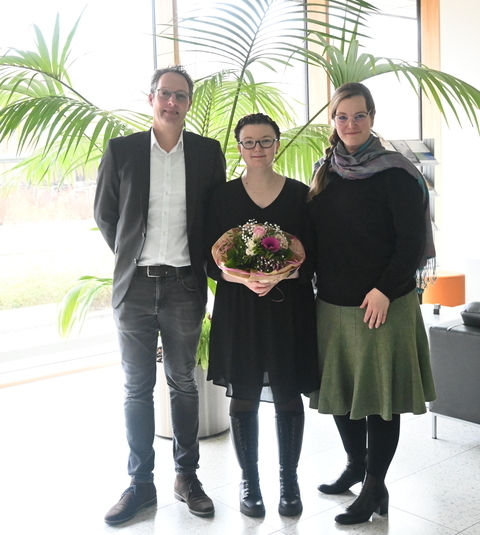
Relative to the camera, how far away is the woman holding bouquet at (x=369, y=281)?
2.41m

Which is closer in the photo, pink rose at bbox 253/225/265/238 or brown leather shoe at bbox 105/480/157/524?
pink rose at bbox 253/225/265/238

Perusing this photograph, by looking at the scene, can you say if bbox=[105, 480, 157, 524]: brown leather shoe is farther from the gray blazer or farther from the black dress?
the gray blazer

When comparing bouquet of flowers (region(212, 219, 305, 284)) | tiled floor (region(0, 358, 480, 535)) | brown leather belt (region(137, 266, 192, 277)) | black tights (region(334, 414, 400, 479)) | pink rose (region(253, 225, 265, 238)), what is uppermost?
pink rose (region(253, 225, 265, 238))

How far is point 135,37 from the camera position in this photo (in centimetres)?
523

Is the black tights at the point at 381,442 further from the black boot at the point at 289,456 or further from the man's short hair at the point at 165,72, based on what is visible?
the man's short hair at the point at 165,72

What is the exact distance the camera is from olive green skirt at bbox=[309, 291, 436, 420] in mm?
2482

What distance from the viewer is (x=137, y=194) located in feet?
8.59

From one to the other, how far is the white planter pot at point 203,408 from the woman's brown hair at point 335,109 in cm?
136

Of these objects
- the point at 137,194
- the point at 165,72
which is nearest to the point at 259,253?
the point at 137,194

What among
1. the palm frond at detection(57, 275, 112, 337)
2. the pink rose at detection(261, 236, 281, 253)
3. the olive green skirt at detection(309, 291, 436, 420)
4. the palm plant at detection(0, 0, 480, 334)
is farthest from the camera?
the palm frond at detection(57, 275, 112, 337)

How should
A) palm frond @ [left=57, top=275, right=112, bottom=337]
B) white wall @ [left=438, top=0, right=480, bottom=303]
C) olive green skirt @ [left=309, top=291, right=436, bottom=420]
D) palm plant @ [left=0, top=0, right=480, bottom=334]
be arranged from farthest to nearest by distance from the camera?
white wall @ [left=438, top=0, right=480, bottom=303]
palm frond @ [left=57, top=275, right=112, bottom=337]
palm plant @ [left=0, top=0, right=480, bottom=334]
olive green skirt @ [left=309, top=291, right=436, bottom=420]

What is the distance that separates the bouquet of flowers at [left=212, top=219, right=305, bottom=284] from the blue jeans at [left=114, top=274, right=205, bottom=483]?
10.7 inches

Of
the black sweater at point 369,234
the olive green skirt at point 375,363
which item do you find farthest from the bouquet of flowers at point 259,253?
the olive green skirt at point 375,363

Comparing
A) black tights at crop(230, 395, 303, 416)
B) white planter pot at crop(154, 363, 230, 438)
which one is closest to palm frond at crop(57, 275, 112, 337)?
white planter pot at crop(154, 363, 230, 438)
